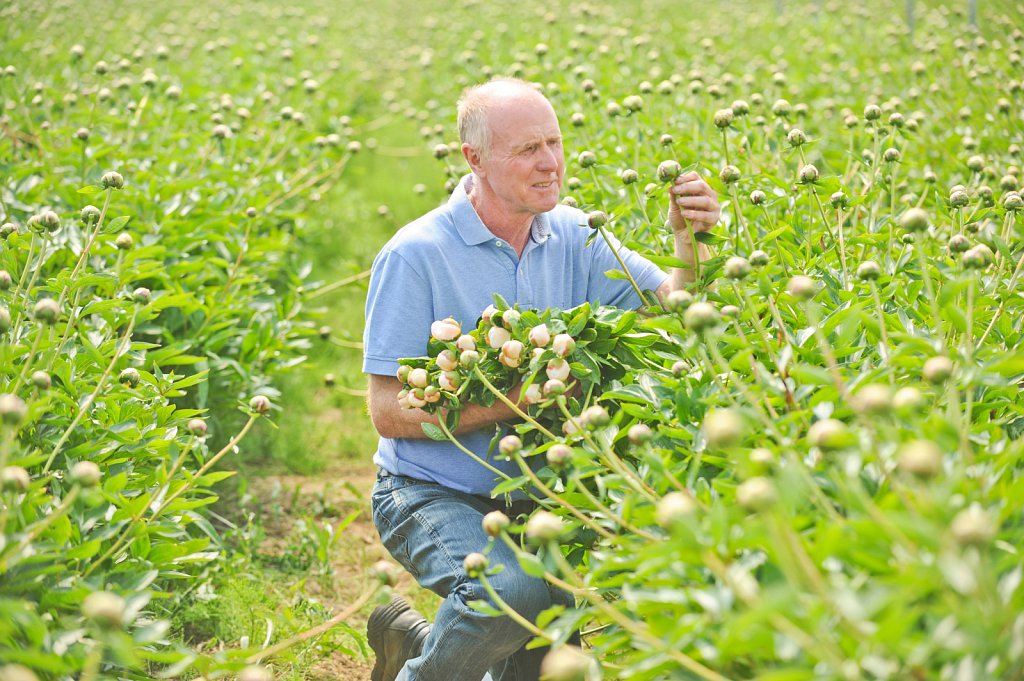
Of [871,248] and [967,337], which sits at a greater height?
[967,337]

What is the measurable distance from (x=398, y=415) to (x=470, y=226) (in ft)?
1.83

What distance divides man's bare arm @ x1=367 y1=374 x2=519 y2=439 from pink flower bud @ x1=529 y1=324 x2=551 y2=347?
262 mm

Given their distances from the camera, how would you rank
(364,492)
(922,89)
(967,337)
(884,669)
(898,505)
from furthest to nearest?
(922,89) → (364,492) → (967,337) → (898,505) → (884,669)

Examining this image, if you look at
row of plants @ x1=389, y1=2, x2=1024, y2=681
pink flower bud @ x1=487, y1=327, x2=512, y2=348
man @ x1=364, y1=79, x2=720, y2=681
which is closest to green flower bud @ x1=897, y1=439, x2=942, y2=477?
row of plants @ x1=389, y1=2, x2=1024, y2=681

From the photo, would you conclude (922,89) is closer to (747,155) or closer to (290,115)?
(747,155)

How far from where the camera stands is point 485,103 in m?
2.87

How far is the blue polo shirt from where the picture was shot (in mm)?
2711

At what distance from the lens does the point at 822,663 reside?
1408 mm

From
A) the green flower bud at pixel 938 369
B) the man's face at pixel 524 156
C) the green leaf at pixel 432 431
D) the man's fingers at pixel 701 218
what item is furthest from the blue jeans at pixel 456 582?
the green flower bud at pixel 938 369

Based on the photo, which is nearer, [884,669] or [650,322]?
[884,669]

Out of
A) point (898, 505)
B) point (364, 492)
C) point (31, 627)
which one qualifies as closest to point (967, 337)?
point (898, 505)

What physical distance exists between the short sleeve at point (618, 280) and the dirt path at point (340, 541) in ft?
3.93

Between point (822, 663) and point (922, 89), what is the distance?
14.6 feet

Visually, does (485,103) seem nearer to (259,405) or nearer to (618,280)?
(618,280)
